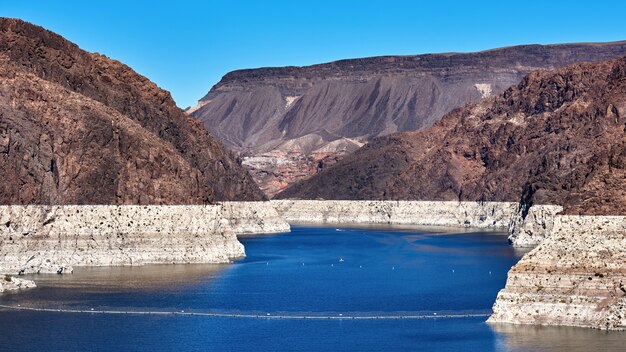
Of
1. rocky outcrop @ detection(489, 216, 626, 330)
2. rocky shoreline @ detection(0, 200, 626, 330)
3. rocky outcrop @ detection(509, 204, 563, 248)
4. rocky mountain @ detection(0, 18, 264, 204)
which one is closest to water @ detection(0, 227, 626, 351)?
rocky outcrop @ detection(489, 216, 626, 330)

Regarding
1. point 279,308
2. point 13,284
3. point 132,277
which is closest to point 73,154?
point 132,277

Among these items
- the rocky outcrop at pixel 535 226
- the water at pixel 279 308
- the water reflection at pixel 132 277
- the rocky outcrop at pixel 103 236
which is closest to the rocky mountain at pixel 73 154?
the rocky outcrop at pixel 103 236

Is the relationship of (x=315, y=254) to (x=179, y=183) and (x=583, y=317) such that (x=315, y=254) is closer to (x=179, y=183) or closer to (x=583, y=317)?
(x=179, y=183)

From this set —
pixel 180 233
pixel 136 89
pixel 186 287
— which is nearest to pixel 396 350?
pixel 186 287

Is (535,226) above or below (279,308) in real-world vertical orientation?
above

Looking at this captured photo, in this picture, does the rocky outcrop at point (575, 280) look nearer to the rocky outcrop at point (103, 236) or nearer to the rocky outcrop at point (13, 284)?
the rocky outcrop at point (13, 284)

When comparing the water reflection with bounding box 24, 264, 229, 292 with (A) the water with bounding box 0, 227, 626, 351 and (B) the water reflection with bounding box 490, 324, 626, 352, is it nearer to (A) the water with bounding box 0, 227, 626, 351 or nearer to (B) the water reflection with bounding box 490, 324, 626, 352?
(A) the water with bounding box 0, 227, 626, 351

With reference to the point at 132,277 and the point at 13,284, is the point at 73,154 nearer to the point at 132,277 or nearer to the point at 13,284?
the point at 132,277
